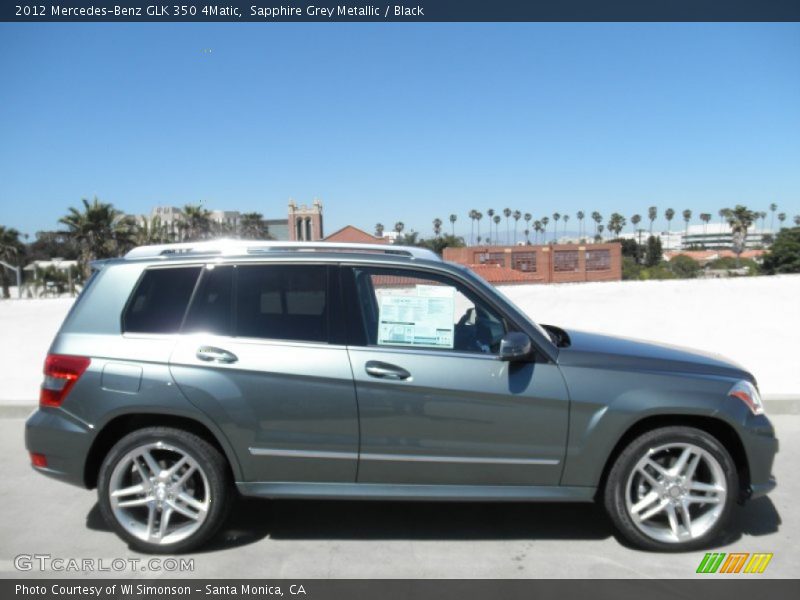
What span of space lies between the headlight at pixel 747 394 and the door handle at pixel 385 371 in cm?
192

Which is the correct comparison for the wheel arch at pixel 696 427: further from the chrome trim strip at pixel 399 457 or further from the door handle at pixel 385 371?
the door handle at pixel 385 371

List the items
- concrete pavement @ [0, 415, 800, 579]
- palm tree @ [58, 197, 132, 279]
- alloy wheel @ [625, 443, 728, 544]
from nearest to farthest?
concrete pavement @ [0, 415, 800, 579] < alloy wheel @ [625, 443, 728, 544] < palm tree @ [58, 197, 132, 279]

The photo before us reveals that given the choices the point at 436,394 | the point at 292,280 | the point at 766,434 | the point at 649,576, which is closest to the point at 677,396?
the point at 766,434

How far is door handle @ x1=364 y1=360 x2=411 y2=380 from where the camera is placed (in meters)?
3.53

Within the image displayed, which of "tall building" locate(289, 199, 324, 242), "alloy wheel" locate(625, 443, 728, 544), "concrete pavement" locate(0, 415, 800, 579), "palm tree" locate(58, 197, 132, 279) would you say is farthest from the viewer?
"palm tree" locate(58, 197, 132, 279)

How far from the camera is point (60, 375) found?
144 inches

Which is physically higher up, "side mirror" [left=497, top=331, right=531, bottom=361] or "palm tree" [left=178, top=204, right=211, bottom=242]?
"palm tree" [left=178, top=204, right=211, bottom=242]

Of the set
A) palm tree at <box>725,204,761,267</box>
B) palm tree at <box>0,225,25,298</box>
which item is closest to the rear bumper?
palm tree at <box>0,225,25,298</box>

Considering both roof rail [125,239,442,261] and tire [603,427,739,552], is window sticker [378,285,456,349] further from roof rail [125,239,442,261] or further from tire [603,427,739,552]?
tire [603,427,739,552]

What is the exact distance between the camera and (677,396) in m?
3.55

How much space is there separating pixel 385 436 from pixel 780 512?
287 centimetres

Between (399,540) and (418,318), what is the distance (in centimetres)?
140

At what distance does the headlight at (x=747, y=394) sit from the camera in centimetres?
362

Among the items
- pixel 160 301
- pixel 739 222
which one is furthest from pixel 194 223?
pixel 739 222
